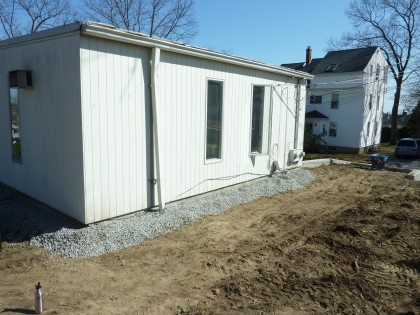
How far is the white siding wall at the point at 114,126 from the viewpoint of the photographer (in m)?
5.14

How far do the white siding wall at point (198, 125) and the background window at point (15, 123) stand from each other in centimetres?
308

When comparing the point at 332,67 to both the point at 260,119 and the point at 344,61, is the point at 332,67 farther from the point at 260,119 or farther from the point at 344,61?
the point at 260,119

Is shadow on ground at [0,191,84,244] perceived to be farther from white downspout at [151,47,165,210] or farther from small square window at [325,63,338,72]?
small square window at [325,63,338,72]

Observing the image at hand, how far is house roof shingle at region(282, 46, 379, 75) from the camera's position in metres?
25.0

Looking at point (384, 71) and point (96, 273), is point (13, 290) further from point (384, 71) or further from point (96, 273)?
point (384, 71)

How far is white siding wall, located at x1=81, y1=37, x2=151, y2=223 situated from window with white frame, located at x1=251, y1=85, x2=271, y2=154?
375 cm

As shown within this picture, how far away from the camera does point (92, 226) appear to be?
538 centimetres

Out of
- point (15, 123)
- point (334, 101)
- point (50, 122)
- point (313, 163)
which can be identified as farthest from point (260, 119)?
point (334, 101)

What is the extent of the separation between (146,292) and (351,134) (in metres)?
24.3

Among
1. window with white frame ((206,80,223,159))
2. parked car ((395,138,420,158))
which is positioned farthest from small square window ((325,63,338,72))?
window with white frame ((206,80,223,159))

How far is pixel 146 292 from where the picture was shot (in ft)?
12.6

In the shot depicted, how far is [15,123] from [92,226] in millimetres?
3190

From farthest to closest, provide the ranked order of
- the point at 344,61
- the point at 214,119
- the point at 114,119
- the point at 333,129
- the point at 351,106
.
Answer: the point at 344,61 → the point at 333,129 → the point at 351,106 → the point at 214,119 → the point at 114,119

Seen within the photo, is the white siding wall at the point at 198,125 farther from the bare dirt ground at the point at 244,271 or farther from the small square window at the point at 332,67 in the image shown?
the small square window at the point at 332,67
